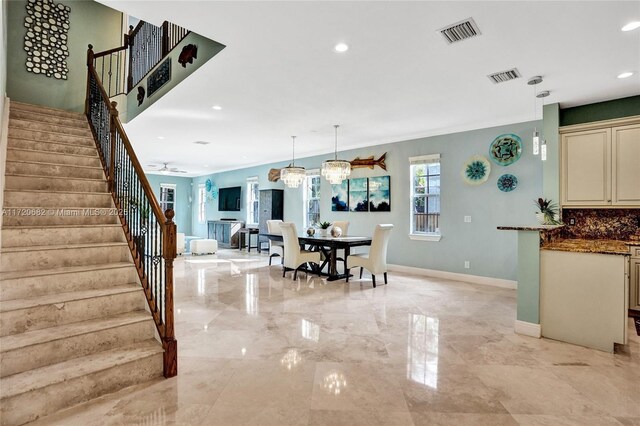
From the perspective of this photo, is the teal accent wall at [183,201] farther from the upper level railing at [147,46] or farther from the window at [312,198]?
the upper level railing at [147,46]

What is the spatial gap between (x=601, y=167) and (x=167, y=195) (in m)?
13.2

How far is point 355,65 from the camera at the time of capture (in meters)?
3.39

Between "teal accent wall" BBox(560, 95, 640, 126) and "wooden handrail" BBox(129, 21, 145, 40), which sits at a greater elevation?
"wooden handrail" BBox(129, 21, 145, 40)

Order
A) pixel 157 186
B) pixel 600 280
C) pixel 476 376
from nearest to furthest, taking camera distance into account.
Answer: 1. pixel 476 376
2. pixel 600 280
3. pixel 157 186

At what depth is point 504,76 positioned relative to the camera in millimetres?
3621

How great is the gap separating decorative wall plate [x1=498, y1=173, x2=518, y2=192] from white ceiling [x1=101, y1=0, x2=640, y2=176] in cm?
88

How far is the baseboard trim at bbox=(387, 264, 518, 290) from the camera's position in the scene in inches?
209

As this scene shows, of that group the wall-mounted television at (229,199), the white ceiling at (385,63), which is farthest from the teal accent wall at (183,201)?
the white ceiling at (385,63)

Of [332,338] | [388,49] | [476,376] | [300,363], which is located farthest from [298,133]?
[476,376]

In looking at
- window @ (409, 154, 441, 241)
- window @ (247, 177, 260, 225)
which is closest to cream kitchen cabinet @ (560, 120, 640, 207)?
window @ (409, 154, 441, 241)

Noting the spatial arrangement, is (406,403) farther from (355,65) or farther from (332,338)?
(355,65)

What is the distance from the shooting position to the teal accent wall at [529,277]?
128 inches

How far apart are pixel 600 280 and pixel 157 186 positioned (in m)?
13.4

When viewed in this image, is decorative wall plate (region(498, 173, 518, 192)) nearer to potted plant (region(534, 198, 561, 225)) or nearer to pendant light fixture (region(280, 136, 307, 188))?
potted plant (region(534, 198, 561, 225))
